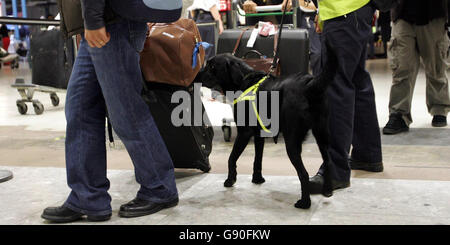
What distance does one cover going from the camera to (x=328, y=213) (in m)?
2.66

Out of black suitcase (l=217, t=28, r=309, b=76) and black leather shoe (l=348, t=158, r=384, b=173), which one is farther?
black suitcase (l=217, t=28, r=309, b=76)

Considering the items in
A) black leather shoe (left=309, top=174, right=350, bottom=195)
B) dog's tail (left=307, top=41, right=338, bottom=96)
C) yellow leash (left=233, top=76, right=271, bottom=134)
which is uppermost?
dog's tail (left=307, top=41, right=338, bottom=96)

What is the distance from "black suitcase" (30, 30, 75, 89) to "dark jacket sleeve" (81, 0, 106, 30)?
14.5 feet

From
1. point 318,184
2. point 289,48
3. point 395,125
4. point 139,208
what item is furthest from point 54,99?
point 318,184

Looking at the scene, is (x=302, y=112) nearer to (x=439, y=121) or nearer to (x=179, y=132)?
(x=179, y=132)

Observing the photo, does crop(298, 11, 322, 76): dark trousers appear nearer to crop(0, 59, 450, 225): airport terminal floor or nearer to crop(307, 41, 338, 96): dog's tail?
crop(0, 59, 450, 225): airport terminal floor

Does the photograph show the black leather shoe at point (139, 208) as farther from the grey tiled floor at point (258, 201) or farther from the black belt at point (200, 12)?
the black belt at point (200, 12)

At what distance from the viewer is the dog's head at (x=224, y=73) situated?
3.12 m

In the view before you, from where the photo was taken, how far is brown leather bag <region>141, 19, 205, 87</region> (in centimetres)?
291

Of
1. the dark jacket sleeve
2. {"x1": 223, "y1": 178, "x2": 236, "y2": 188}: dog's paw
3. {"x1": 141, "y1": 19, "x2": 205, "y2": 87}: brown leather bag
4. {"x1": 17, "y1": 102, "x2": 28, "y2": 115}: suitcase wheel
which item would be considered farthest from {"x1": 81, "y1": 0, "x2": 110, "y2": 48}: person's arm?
{"x1": 17, "y1": 102, "x2": 28, "y2": 115}: suitcase wheel

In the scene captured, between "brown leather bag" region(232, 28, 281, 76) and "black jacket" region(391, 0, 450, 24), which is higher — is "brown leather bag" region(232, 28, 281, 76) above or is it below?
below

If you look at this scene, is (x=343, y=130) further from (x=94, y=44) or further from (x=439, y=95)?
(x=439, y=95)

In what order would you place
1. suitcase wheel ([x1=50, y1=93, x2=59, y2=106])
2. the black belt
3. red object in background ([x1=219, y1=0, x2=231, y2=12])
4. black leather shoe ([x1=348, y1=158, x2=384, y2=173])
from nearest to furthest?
black leather shoe ([x1=348, y1=158, x2=384, y2=173]), suitcase wheel ([x1=50, y1=93, x2=59, y2=106]), the black belt, red object in background ([x1=219, y1=0, x2=231, y2=12])
